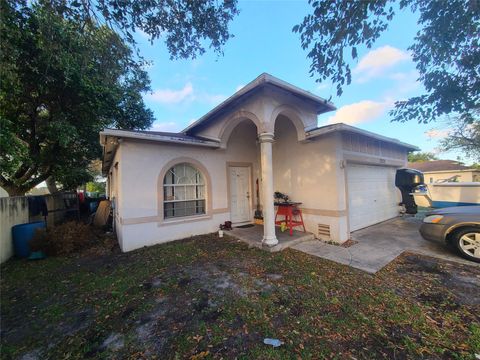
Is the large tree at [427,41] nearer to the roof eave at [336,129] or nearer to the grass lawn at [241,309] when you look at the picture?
the roof eave at [336,129]


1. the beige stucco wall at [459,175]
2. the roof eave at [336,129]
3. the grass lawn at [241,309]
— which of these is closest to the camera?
the grass lawn at [241,309]

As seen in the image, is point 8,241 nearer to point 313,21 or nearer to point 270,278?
point 270,278

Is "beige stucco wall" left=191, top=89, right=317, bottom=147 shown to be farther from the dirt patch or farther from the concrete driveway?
the dirt patch

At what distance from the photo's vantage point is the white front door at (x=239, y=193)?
732 cm

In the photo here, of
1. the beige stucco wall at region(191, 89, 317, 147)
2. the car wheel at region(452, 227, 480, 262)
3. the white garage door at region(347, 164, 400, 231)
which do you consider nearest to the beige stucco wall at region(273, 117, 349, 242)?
the beige stucco wall at region(191, 89, 317, 147)

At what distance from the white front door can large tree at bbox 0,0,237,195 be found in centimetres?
415

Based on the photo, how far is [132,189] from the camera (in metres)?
5.36

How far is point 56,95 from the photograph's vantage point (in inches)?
330

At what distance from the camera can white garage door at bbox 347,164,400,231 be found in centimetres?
621

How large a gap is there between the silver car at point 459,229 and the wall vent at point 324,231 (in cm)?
216

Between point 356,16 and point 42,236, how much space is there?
858 centimetres

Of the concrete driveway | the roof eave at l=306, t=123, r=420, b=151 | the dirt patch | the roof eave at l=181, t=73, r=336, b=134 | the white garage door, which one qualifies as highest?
the roof eave at l=181, t=73, r=336, b=134

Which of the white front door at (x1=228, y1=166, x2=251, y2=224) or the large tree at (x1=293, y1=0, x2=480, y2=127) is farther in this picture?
the white front door at (x1=228, y1=166, x2=251, y2=224)

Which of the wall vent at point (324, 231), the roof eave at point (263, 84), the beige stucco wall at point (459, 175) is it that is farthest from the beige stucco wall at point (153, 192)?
the beige stucco wall at point (459, 175)
